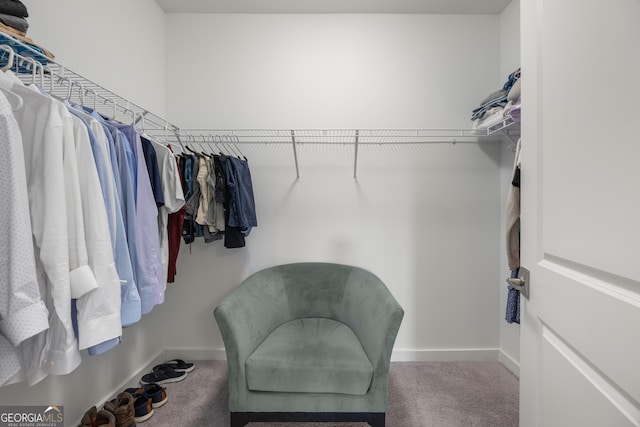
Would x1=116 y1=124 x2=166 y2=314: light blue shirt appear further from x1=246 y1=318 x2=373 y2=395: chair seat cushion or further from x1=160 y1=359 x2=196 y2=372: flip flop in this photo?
x1=160 y1=359 x2=196 y2=372: flip flop

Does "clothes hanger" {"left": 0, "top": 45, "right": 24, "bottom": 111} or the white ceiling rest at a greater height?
the white ceiling

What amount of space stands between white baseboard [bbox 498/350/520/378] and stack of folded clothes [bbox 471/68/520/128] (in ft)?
5.37

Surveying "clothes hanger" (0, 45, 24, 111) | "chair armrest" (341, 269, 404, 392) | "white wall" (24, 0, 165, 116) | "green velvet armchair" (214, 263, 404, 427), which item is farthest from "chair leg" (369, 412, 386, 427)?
"white wall" (24, 0, 165, 116)

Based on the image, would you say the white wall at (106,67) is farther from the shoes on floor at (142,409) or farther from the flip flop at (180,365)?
the shoes on floor at (142,409)

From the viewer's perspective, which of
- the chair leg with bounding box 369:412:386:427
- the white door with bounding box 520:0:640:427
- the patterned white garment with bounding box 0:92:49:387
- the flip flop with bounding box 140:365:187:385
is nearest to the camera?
the white door with bounding box 520:0:640:427

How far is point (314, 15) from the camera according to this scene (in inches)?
79.0

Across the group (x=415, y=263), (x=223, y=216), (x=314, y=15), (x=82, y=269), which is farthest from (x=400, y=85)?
(x=82, y=269)

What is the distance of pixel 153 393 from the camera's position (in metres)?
1.53

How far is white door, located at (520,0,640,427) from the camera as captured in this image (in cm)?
52

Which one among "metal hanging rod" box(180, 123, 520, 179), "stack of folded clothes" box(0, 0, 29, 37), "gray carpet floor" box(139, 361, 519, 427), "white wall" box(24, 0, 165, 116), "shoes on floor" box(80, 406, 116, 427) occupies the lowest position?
"gray carpet floor" box(139, 361, 519, 427)

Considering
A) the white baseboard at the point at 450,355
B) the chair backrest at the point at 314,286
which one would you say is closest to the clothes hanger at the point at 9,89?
the chair backrest at the point at 314,286

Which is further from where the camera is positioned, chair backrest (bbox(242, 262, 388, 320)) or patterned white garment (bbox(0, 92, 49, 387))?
chair backrest (bbox(242, 262, 388, 320))

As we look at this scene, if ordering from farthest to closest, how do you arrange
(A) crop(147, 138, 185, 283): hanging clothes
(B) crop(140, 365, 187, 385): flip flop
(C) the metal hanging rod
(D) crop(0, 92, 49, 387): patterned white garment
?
(C) the metal hanging rod → (B) crop(140, 365, 187, 385): flip flop → (A) crop(147, 138, 185, 283): hanging clothes → (D) crop(0, 92, 49, 387): patterned white garment

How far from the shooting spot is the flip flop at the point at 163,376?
173cm
